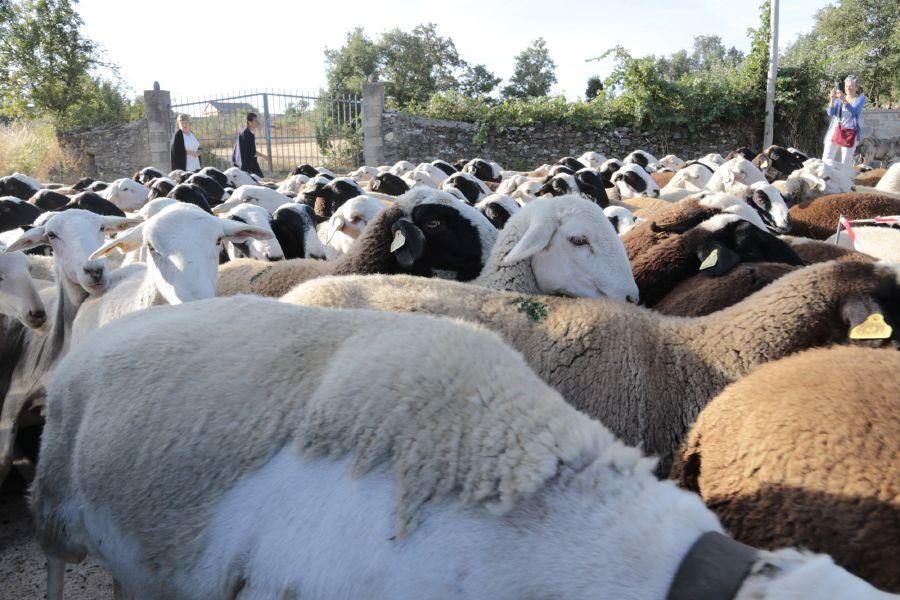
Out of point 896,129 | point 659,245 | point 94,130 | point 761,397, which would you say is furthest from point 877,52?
point 761,397

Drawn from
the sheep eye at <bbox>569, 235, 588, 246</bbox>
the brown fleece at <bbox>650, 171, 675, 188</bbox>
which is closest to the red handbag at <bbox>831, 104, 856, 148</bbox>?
the brown fleece at <bbox>650, 171, 675, 188</bbox>

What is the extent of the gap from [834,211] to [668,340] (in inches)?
175

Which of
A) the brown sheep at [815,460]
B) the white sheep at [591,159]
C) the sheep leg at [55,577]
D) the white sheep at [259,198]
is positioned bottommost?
the sheep leg at [55,577]

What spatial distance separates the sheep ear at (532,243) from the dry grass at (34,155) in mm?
18869

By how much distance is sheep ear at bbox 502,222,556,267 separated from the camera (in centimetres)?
372

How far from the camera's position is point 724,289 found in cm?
352

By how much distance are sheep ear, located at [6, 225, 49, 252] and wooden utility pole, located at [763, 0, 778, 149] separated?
20230mm

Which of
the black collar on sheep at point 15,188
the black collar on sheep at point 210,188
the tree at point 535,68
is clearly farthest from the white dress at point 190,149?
the tree at point 535,68

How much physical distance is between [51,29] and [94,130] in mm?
7539

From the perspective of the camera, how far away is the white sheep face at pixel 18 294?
3861 mm

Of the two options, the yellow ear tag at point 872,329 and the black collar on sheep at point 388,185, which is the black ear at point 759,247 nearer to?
the yellow ear tag at point 872,329

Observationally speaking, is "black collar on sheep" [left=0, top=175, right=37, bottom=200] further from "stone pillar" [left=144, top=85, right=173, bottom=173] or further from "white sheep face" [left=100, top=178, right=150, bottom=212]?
"stone pillar" [left=144, top=85, right=173, bottom=173]

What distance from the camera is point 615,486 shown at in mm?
1251

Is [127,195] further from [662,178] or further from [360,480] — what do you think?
[360,480]
